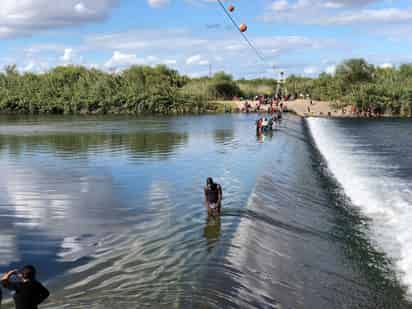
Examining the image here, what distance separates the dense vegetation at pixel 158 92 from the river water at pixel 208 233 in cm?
7411

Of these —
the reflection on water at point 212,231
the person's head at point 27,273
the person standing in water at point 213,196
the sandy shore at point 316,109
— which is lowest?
the reflection on water at point 212,231

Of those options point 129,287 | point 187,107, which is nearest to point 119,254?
point 129,287

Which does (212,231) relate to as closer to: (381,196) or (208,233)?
(208,233)

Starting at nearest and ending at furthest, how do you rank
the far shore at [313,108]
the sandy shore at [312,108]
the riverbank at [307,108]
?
the far shore at [313,108]
the sandy shore at [312,108]
the riverbank at [307,108]

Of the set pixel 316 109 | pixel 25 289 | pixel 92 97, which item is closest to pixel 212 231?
pixel 25 289

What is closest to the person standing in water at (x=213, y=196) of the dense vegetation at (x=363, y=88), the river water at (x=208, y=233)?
the river water at (x=208, y=233)

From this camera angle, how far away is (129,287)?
9.13 m

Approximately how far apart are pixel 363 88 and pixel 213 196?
298 feet

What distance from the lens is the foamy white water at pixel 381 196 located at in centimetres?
1300

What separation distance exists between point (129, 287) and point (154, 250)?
7.22 ft

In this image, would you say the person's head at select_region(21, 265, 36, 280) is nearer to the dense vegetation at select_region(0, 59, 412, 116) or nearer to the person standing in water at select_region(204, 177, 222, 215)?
the person standing in water at select_region(204, 177, 222, 215)

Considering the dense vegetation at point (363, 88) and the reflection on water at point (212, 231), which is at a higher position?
the dense vegetation at point (363, 88)

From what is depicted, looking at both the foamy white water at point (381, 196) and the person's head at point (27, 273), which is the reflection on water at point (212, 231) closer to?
the foamy white water at point (381, 196)

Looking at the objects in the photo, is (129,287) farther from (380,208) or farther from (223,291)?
(380,208)
